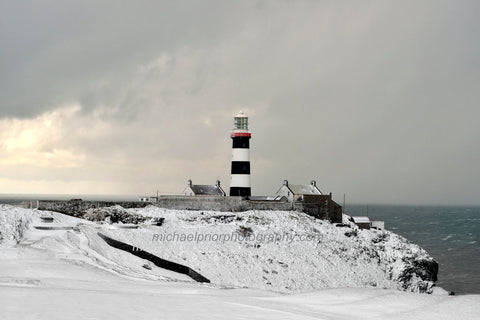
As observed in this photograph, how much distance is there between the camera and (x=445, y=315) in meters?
14.4

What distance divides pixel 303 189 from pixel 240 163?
37.8ft

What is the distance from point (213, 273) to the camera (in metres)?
34.9

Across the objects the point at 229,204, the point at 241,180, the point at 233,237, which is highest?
the point at 241,180

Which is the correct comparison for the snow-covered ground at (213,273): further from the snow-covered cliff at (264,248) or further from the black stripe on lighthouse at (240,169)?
the black stripe on lighthouse at (240,169)

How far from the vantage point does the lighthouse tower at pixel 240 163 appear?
53562 mm

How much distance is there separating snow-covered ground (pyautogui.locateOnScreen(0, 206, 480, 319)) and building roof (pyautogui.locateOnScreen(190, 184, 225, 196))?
550 inches

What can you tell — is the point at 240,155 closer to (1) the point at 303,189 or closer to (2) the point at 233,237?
(1) the point at 303,189

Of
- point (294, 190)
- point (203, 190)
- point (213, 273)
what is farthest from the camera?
point (203, 190)

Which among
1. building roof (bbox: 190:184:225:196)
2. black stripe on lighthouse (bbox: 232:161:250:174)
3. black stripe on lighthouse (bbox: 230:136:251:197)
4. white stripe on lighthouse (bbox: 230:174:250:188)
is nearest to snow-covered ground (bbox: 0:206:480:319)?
black stripe on lighthouse (bbox: 230:136:251:197)

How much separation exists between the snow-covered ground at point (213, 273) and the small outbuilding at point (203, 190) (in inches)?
512

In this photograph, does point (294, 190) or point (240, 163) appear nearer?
point (240, 163)

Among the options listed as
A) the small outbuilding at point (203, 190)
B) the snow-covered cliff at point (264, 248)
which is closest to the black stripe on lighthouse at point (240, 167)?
the snow-covered cliff at point (264, 248)

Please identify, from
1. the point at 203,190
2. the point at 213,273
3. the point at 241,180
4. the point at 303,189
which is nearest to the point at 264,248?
the point at 213,273

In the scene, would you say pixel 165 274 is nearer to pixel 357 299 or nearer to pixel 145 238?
pixel 145 238
